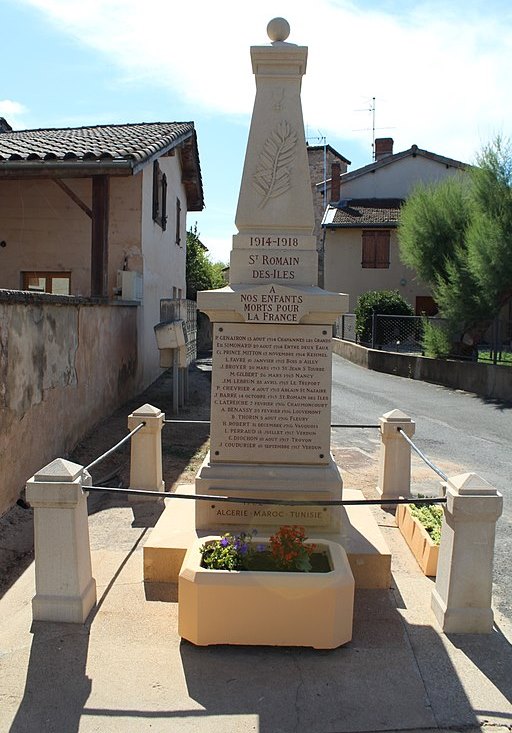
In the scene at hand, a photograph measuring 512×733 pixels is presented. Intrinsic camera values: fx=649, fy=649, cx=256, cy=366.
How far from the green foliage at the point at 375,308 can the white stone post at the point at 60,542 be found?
18.8 meters

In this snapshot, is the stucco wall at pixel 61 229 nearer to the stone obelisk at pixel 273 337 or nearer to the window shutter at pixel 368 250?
the stone obelisk at pixel 273 337

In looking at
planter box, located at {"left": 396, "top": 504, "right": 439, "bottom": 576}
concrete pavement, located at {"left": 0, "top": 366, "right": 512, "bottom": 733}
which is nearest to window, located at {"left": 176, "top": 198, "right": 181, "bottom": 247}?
planter box, located at {"left": 396, "top": 504, "right": 439, "bottom": 576}

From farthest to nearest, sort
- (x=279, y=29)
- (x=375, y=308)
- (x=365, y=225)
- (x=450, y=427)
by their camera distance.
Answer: (x=365, y=225)
(x=375, y=308)
(x=450, y=427)
(x=279, y=29)

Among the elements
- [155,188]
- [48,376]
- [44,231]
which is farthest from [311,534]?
[155,188]

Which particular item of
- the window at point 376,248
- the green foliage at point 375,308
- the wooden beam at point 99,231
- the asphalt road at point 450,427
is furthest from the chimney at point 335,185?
the wooden beam at point 99,231

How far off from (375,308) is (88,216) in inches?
479

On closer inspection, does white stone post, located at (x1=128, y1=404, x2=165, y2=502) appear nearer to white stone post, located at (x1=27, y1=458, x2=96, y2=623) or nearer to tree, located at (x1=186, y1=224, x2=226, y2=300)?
white stone post, located at (x1=27, y1=458, x2=96, y2=623)

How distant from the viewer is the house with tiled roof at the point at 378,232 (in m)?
27.9

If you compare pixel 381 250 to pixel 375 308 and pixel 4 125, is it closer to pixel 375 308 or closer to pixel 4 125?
pixel 375 308

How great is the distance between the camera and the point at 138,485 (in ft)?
20.0

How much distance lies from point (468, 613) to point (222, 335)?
2281 mm

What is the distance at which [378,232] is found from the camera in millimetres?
27984

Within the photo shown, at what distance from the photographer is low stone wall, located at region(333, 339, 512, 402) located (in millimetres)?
14289

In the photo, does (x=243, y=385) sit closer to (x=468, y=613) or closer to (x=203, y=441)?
(x=468, y=613)
